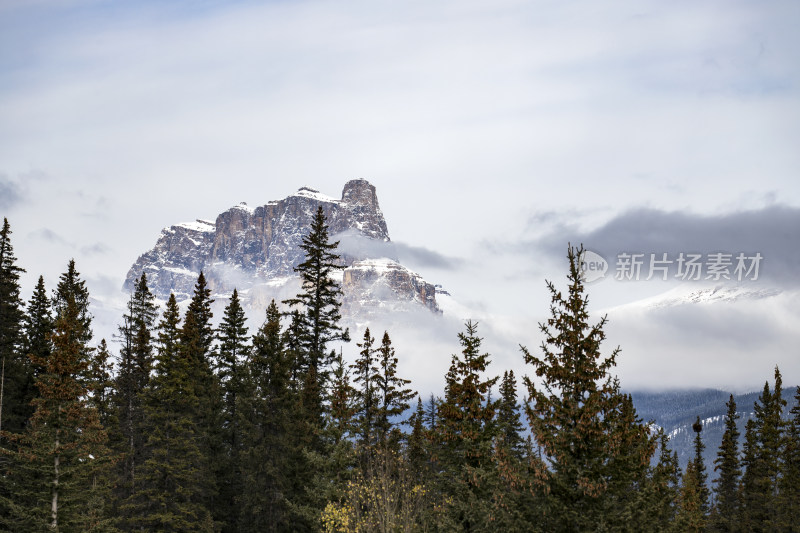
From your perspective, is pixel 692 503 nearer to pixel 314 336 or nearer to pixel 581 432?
pixel 314 336

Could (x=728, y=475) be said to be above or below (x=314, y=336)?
below

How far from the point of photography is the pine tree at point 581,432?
2069cm

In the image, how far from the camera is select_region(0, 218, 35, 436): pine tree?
48.4m

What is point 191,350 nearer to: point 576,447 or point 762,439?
point 576,447

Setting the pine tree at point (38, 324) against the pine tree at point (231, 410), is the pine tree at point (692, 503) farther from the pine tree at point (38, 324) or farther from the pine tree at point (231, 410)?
the pine tree at point (38, 324)

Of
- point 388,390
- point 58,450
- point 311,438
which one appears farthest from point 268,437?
point 58,450

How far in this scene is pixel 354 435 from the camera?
116ft

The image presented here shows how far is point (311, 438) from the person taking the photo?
42.2 meters

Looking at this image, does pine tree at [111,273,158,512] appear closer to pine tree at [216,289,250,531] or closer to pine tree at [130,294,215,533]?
pine tree at [130,294,215,533]

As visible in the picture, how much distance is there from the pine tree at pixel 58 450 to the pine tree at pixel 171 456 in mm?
6230

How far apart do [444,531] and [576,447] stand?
254 inches

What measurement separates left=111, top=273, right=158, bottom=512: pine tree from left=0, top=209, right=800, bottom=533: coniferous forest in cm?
23

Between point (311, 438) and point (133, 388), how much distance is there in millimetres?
17128

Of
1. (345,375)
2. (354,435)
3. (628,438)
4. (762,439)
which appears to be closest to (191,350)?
(345,375)
